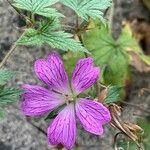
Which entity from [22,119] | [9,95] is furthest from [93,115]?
[22,119]

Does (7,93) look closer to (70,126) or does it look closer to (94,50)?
(70,126)

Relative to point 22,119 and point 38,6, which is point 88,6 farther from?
point 22,119

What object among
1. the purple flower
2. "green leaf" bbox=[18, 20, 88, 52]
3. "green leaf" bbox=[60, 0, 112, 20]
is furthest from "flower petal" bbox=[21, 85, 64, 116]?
"green leaf" bbox=[60, 0, 112, 20]

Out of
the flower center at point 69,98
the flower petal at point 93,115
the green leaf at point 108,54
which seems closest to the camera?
the flower petal at point 93,115

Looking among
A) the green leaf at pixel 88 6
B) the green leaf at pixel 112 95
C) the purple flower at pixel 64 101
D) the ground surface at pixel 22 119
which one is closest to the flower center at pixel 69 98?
the purple flower at pixel 64 101

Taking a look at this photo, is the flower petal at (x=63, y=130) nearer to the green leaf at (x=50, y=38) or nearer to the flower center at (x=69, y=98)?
the flower center at (x=69, y=98)

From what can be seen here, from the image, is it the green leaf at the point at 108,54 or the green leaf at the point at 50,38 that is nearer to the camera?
the green leaf at the point at 50,38

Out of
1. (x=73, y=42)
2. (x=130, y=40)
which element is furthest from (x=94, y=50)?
(x=73, y=42)
